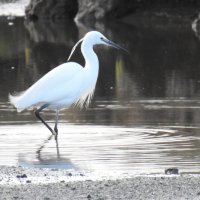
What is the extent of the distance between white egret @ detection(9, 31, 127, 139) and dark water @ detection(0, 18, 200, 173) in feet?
1.36

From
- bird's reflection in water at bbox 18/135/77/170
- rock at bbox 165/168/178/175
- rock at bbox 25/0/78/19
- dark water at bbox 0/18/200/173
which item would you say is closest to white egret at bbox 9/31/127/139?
dark water at bbox 0/18/200/173

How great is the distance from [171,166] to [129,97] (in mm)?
6191

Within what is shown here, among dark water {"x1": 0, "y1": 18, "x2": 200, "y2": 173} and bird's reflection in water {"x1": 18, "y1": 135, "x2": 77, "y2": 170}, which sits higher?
bird's reflection in water {"x1": 18, "y1": 135, "x2": 77, "y2": 170}

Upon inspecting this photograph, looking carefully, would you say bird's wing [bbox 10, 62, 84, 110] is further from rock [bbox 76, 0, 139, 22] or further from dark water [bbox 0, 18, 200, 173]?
rock [bbox 76, 0, 139, 22]

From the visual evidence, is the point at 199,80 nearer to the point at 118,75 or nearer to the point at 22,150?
the point at 118,75

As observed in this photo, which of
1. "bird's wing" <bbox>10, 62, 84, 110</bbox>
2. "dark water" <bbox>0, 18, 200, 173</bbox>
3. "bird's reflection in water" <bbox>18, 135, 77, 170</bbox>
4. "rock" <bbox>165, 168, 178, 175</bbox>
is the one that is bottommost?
"dark water" <bbox>0, 18, 200, 173</bbox>

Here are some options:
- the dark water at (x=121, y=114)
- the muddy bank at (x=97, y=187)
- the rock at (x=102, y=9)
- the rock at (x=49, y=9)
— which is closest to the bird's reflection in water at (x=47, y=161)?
the dark water at (x=121, y=114)

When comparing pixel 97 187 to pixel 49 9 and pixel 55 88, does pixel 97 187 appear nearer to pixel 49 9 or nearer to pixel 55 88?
pixel 55 88

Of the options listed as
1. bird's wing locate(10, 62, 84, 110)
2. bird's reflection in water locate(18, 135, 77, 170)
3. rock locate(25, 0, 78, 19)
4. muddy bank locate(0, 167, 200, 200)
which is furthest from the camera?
rock locate(25, 0, 78, 19)

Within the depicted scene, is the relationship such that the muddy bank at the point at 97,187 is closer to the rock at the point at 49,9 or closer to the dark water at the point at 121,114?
the dark water at the point at 121,114

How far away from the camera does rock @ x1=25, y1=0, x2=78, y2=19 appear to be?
114 ft

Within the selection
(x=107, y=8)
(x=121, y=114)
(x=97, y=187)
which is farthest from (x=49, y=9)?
(x=97, y=187)

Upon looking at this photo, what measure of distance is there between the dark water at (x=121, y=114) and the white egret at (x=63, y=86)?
42 centimetres

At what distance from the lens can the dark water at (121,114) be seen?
10.4 metres
